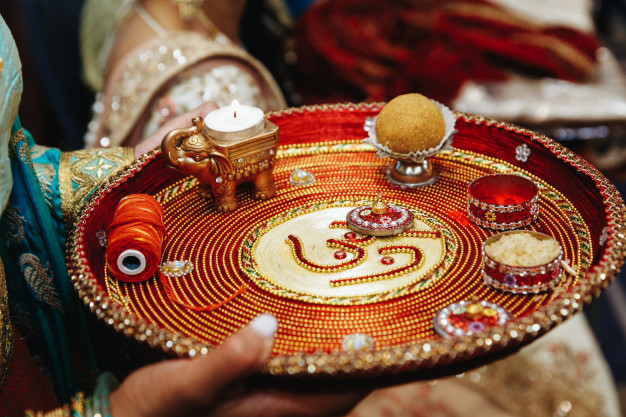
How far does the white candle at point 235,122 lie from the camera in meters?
0.81

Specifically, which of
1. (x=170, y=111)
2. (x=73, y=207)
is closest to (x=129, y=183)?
(x=73, y=207)

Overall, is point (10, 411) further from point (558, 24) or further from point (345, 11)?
point (558, 24)

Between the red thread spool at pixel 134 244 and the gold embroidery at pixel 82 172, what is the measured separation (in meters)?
0.19

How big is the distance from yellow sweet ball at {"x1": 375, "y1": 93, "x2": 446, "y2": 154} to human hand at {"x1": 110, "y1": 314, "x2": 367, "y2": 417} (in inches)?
14.9

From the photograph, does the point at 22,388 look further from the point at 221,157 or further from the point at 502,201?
the point at 502,201

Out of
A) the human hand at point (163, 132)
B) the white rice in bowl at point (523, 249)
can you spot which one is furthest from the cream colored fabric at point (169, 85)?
the white rice in bowl at point (523, 249)

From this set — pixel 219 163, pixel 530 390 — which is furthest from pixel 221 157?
pixel 530 390

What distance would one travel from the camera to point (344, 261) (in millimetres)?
744

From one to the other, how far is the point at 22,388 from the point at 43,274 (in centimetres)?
16

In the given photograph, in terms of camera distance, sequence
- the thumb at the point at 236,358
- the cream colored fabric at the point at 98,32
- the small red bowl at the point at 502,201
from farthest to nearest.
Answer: the cream colored fabric at the point at 98,32, the small red bowl at the point at 502,201, the thumb at the point at 236,358

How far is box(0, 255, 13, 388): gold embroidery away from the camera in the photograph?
698mm

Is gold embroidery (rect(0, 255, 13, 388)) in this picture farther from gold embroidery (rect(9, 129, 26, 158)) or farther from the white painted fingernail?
the white painted fingernail

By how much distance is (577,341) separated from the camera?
5.05ft

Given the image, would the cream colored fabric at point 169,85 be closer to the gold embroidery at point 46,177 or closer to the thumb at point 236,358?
the gold embroidery at point 46,177
